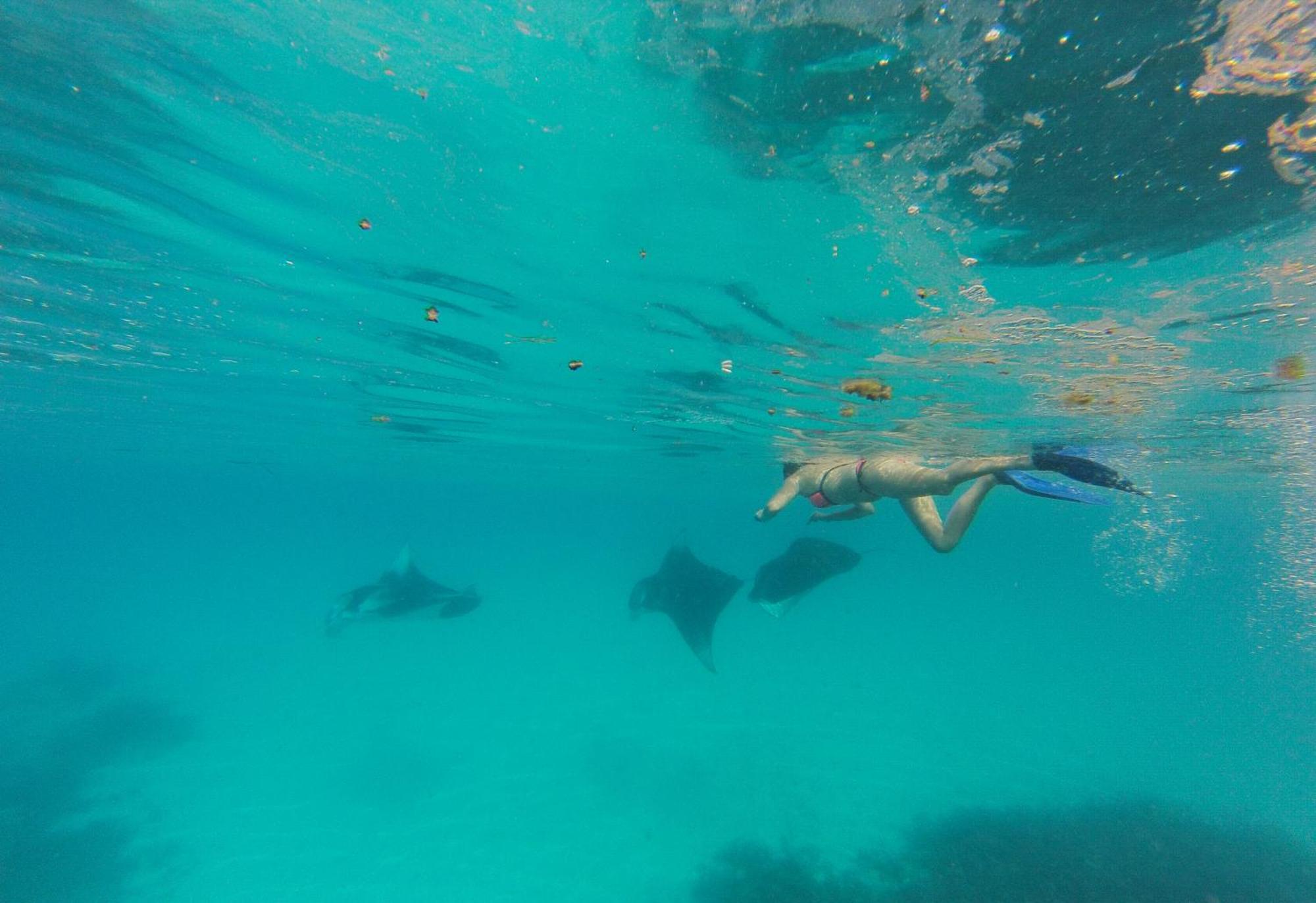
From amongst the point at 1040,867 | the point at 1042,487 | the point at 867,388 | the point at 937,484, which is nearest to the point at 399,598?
the point at 867,388

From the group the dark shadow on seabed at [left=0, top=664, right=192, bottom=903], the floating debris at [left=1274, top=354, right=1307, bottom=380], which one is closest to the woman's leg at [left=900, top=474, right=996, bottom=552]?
the floating debris at [left=1274, top=354, right=1307, bottom=380]

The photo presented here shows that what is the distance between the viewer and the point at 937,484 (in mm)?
7277

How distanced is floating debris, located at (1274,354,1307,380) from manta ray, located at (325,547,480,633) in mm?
20933

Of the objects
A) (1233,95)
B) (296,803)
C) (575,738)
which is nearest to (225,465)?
(296,803)

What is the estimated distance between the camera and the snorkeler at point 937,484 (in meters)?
6.50

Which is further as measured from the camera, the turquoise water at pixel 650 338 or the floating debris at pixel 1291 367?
the floating debris at pixel 1291 367

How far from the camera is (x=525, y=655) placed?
38.1 metres

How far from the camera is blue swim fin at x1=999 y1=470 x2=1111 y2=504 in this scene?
646cm

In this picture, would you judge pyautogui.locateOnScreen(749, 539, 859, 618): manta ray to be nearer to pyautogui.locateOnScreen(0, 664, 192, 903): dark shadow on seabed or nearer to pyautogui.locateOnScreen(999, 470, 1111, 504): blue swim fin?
pyautogui.locateOnScreen(999, 470, 1111, 504): blue swim fin

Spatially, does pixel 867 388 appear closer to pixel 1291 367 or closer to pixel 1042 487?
pixel 1042 487

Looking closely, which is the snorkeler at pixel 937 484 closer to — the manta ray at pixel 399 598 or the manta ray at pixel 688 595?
the manta ray at pixel 688 595

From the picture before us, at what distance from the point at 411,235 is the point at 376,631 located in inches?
1728

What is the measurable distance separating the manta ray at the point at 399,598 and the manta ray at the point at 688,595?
21.5ft

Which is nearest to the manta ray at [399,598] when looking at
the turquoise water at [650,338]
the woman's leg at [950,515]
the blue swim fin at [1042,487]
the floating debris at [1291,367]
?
the turquoise water at [650,338]
